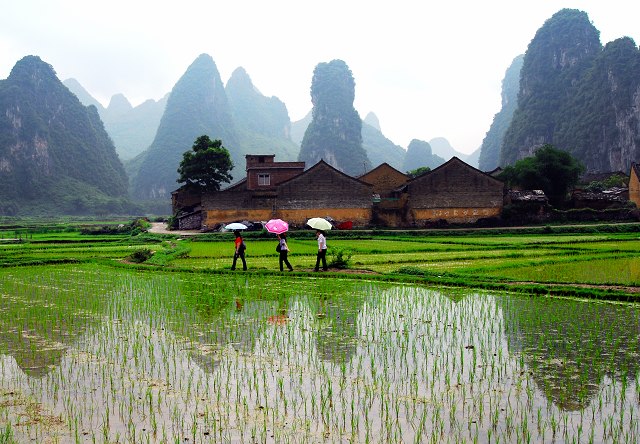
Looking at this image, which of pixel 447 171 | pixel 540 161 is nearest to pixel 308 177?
pixel 447 171

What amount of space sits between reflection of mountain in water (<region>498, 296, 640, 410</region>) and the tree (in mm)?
40290

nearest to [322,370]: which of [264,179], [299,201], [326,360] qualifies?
[326,360]

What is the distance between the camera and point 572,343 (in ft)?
23.9

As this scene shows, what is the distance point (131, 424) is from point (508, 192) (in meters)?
40.0

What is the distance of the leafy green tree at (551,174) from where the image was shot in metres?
44.8

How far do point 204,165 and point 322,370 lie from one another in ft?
142

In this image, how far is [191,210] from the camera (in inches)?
1843

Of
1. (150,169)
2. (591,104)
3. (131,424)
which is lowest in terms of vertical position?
(131,424)

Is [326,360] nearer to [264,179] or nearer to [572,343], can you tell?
[572,343]

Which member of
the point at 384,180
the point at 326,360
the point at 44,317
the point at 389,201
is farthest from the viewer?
the point at 384,180

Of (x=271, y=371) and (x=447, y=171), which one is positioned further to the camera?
(x=447, y=171)

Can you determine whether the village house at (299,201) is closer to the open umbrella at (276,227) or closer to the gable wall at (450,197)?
the gable wall at (450,197)

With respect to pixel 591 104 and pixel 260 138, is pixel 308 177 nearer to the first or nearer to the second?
pixel 591 104

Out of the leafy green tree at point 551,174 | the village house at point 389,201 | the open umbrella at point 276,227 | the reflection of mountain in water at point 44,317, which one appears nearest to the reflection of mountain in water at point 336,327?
the reflection of mountain in water at point 44,317
